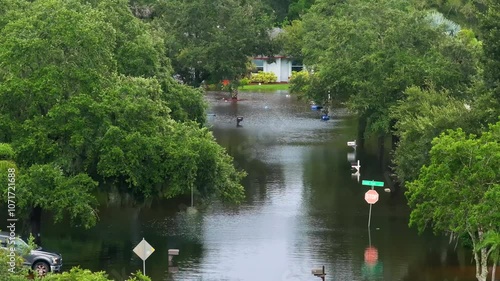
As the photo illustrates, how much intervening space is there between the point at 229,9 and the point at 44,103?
143 ft

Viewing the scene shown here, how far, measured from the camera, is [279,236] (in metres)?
40.5

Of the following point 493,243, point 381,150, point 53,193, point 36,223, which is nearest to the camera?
point 493,243

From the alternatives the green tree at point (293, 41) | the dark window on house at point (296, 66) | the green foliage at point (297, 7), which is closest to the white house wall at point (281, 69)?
the dark window on house at point (296, 66)

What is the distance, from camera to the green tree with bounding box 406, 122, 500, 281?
3102 cm

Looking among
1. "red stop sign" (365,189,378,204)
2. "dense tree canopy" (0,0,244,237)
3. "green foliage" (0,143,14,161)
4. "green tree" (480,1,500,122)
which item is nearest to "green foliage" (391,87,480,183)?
"green tree" (480,1,500,122)

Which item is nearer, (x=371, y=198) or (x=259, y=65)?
(x=371, y=198)

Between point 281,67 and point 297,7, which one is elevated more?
point 297,7

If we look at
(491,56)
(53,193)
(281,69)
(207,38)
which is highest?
(207,38)

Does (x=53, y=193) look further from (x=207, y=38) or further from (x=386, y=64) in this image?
(x=207, y=38)

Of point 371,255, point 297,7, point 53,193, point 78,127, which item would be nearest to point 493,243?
point 371,255

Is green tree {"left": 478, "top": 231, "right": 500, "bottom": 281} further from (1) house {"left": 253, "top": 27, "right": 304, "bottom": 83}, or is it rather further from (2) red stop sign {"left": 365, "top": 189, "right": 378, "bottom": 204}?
(1) house {"left": 253, "top": 27, "right": 304, "bottom": 83}

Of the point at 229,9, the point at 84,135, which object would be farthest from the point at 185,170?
the point at 229,9

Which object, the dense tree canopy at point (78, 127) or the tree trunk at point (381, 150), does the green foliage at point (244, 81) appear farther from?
the dense tree canopy at point (78, 127)

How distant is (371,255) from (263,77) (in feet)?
221
